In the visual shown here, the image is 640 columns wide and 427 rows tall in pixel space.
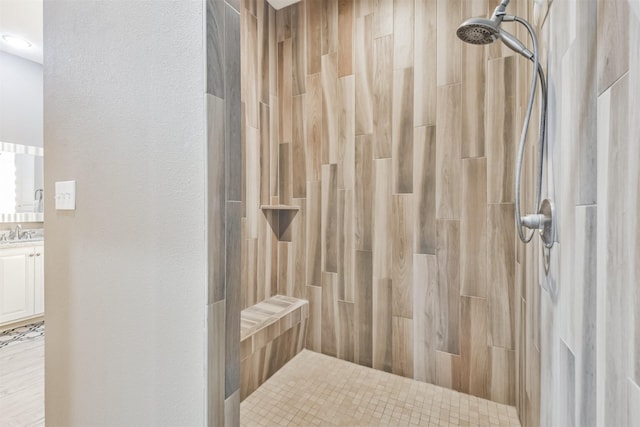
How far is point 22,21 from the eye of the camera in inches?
105

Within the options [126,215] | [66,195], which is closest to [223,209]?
[126,215]

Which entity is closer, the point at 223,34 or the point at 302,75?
the point at 223,34

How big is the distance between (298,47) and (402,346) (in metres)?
2.36

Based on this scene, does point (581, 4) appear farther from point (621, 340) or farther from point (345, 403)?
point (345, 403)

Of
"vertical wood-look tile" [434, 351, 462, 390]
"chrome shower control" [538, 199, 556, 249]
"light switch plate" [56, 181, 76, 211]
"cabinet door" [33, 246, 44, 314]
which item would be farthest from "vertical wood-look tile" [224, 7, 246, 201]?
"cabinet door" [33, 246, 44, 314]

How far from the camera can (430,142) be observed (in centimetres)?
190

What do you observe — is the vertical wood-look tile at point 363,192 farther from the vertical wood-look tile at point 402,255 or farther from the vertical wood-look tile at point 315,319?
the vertical wood-look tile at point 315,319

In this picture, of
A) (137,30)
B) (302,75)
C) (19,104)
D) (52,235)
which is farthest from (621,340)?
(19,104)

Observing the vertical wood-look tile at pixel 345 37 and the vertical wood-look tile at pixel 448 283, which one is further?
the vertical wood-look tile at pixel 345 37

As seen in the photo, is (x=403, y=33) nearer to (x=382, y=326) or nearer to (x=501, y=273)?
(x=501, y=273)

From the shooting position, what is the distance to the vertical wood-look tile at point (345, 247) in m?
2.19

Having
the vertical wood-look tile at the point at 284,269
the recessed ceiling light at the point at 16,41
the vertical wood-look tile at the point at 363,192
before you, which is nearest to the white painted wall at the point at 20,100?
the recessed ceiling light at the point at 16,41

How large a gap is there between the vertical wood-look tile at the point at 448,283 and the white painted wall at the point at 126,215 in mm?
1509

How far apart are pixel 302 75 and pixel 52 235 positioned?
1.91m
